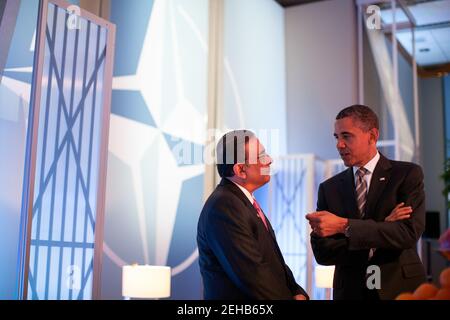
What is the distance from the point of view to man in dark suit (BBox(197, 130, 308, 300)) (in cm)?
229

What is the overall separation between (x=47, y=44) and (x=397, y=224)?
8.57 feet

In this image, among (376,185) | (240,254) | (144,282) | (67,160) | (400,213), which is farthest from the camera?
(144,282)

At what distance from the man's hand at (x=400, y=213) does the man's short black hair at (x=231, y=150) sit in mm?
687

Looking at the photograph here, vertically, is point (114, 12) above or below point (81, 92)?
above

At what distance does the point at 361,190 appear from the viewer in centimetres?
259

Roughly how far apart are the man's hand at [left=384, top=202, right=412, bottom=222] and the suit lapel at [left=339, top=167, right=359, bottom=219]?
17 centimetres

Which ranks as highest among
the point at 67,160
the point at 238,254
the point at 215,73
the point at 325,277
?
the point at 215,73

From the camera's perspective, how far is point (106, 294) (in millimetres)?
4816

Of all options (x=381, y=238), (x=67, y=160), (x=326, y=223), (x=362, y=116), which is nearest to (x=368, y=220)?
(x=381, y=238)

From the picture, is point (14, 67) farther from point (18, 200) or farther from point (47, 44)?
point (18, 200)

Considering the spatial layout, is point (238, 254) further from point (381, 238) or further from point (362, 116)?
point (362, 116)

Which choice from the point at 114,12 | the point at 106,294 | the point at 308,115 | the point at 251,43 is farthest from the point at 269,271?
the point at 308,115

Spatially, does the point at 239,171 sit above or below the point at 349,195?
above

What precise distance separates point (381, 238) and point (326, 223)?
23 centimetres
